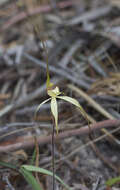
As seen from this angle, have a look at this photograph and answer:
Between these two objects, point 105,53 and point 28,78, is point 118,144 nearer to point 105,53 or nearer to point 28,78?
point 105,53

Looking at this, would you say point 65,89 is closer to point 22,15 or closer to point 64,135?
point 64,135

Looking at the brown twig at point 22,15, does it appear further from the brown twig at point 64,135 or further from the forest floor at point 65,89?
the brown twig at point 64,135

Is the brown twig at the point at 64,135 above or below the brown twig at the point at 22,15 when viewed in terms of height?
below

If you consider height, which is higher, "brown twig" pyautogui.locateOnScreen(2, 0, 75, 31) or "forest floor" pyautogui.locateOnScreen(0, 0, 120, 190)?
"brown twig" pyautogui.locateOnScreen(2, 0, 75, 31)

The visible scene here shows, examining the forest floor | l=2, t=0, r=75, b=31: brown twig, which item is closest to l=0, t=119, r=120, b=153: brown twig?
the forest floor

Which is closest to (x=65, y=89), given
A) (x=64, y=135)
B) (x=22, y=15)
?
(x=64, y=135)

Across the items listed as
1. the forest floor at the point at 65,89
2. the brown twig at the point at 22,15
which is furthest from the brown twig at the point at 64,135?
the brown twig at the point at 22,15

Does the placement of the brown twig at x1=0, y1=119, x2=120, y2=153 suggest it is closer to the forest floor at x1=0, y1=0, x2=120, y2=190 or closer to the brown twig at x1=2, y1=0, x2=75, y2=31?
the forest floor at x1=0, y1=0, x2=120, y2=190

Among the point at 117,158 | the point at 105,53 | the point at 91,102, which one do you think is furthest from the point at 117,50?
the point at 117,158

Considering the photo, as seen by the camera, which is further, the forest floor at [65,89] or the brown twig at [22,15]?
the brown twig at [22,15]

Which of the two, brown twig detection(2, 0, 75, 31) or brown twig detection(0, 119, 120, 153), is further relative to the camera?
brown twig detection(2, 0, 75, 31)

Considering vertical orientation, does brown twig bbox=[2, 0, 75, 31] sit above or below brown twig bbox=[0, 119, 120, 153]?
above
